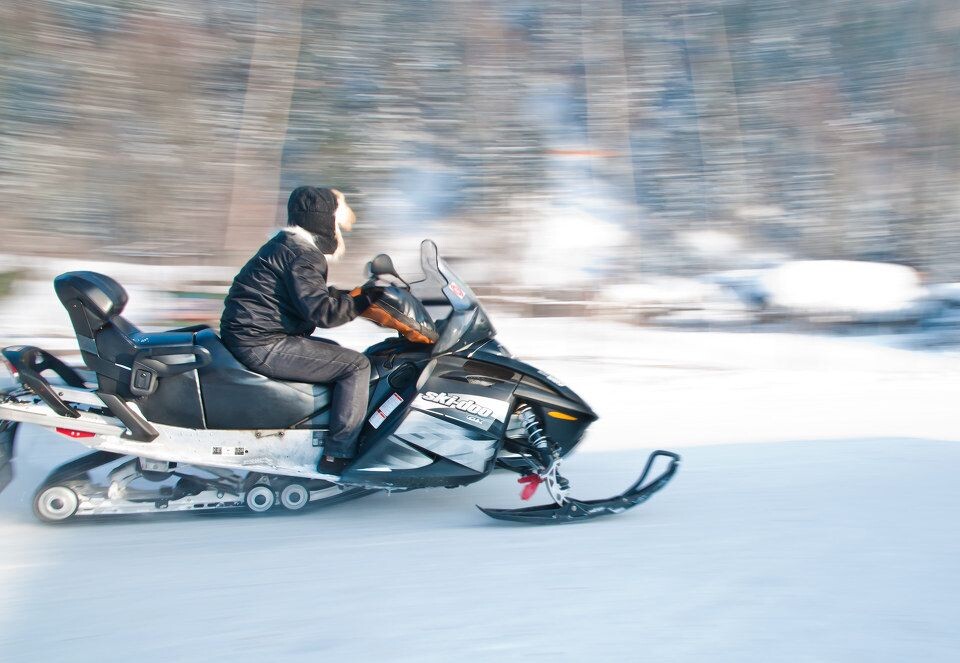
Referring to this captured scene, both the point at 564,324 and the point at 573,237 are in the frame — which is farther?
the point at 573,237

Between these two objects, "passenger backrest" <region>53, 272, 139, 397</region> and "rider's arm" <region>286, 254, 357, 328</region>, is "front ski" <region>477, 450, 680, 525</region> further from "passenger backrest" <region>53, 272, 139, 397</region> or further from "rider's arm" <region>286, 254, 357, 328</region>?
"passenger backrest" <region>53, 272, 139, 397</region>

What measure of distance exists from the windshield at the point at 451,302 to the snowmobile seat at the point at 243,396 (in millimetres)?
653

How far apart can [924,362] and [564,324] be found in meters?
3.39

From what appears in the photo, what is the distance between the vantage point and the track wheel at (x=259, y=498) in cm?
400

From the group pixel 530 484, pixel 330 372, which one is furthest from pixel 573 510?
pixel 330 372

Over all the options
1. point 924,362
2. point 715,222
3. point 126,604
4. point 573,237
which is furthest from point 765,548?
point 715,222

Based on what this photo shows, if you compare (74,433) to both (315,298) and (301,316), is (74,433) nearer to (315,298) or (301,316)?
(301,316)

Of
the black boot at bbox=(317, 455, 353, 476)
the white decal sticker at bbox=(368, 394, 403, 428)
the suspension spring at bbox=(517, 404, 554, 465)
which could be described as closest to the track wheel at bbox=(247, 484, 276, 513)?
the black boot at bbox=(317, 455, 353, 476)

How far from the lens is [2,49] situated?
11984mm

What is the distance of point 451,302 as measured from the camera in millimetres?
4035

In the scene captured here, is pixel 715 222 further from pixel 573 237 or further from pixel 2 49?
pixel 2 49

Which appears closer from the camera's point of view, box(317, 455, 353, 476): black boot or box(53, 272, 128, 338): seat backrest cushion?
box(53, 272, 128, 338): seat backrest cushion

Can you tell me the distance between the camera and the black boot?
395 cm

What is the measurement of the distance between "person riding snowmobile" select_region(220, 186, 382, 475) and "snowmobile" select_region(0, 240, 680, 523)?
7 cm
